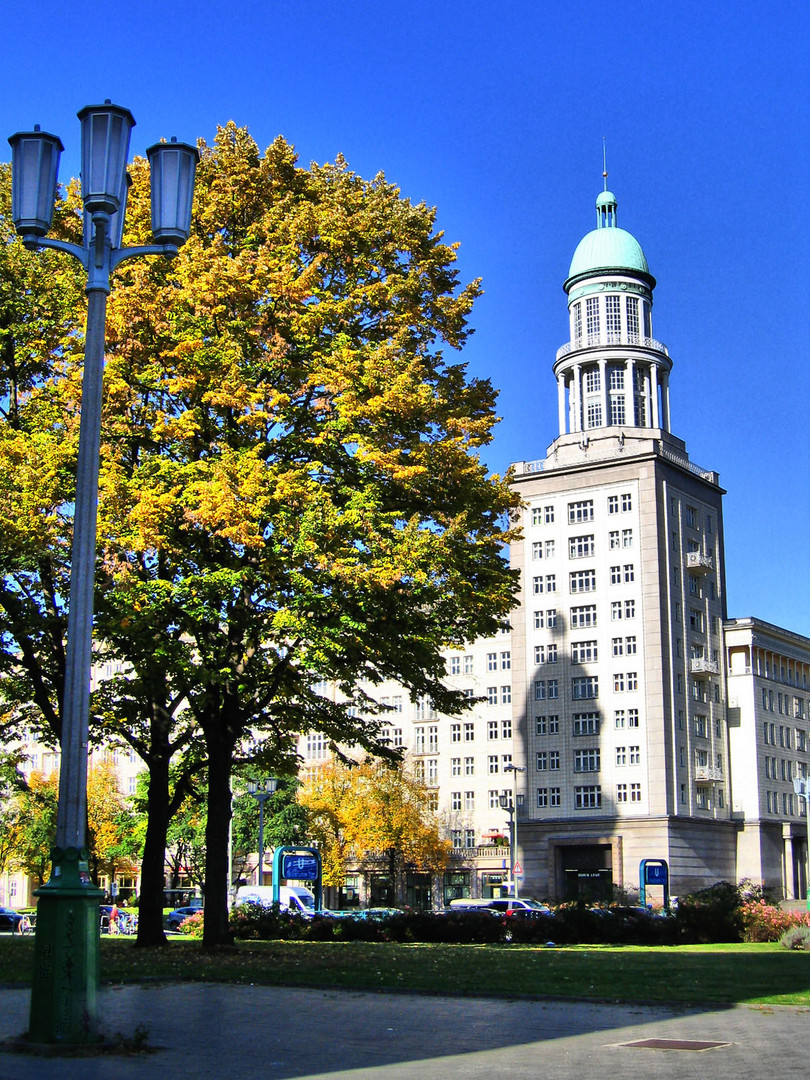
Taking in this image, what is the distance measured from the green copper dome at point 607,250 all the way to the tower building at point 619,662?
23.6 ft

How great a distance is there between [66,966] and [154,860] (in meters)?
19.3

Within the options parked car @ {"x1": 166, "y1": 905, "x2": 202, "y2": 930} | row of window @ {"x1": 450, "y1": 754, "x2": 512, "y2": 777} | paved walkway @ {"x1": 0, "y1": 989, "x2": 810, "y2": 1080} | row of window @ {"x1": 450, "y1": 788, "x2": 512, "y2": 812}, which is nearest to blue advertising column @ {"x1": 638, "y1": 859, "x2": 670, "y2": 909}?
parked car @ {"x1": 166, "y1": 905, "x2": 202, "y2": 930}

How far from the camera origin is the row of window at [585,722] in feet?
271

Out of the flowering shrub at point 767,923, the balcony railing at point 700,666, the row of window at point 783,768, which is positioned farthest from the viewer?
the row of window at point 783,768

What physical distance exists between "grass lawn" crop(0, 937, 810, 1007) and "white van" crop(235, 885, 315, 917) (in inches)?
1162

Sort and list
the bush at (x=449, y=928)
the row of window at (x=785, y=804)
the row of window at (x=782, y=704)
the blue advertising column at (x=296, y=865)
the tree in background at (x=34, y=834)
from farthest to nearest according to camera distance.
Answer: the row of window at (x=782, y=704), the row of window at (x=785, y=804), the tree in background at (x=34, y=834), the blue advertising column at (x=296, y=865), the bush at (x=449, y=928)

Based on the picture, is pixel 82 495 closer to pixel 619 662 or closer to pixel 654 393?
pixel 619 662

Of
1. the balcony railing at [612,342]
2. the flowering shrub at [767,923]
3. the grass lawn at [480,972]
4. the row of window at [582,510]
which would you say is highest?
the balcony railing at [612,342]

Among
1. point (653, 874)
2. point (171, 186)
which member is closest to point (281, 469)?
point (171, 186)

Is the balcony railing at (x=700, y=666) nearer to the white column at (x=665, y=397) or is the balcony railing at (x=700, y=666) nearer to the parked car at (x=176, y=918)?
the white column at (x=665, y=397)

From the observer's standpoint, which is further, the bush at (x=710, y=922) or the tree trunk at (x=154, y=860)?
the bush at (x=710, y=922)

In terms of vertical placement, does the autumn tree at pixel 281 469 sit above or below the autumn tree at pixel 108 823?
above

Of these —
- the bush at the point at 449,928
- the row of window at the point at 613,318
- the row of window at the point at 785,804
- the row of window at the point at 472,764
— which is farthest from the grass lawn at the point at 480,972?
the row of window at the point at 613,318

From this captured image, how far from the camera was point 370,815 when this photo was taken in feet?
269
